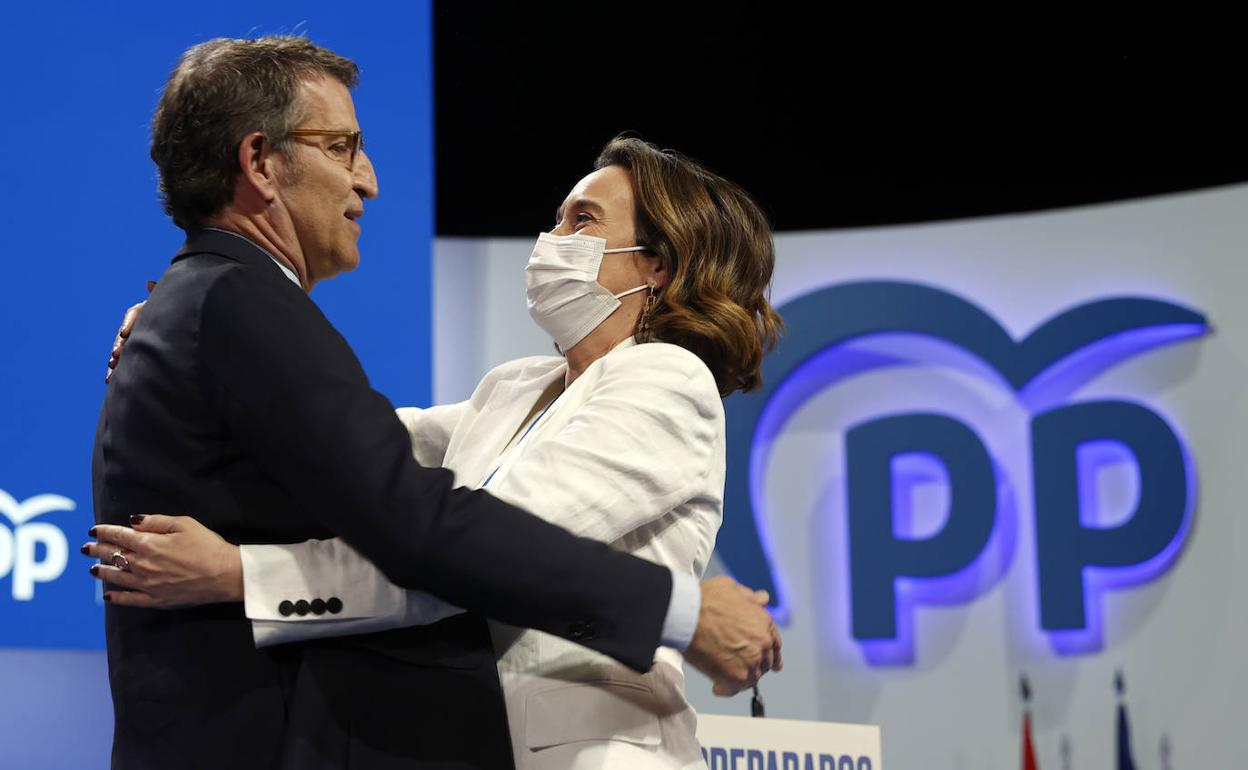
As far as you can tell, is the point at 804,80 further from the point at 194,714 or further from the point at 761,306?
the point at 194,714

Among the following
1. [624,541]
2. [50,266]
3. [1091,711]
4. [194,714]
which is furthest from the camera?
[1091,711]

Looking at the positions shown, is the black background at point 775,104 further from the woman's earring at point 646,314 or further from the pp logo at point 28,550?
the woman's earring at point 646,314

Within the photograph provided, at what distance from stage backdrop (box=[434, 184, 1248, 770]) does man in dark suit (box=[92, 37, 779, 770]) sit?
347 centimetres

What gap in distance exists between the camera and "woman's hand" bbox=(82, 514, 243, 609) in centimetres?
140

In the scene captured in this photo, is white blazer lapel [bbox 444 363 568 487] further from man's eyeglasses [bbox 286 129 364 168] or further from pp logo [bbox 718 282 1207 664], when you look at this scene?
pp logo [bbox 718 282 1207 664]

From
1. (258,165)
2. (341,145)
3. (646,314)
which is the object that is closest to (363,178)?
(341,145)

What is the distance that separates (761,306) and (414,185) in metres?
1.83

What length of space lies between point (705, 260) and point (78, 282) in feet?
7.17

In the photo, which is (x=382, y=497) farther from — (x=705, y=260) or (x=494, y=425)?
(x=705, y=260)

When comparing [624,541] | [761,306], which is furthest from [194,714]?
[761,306]

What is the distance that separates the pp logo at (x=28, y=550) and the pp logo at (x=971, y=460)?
2614mm

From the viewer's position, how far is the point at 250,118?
64.6 inches

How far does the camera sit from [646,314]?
2197 mm

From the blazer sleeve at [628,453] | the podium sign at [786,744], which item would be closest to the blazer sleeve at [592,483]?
the blazer sleeve at [628,453]
